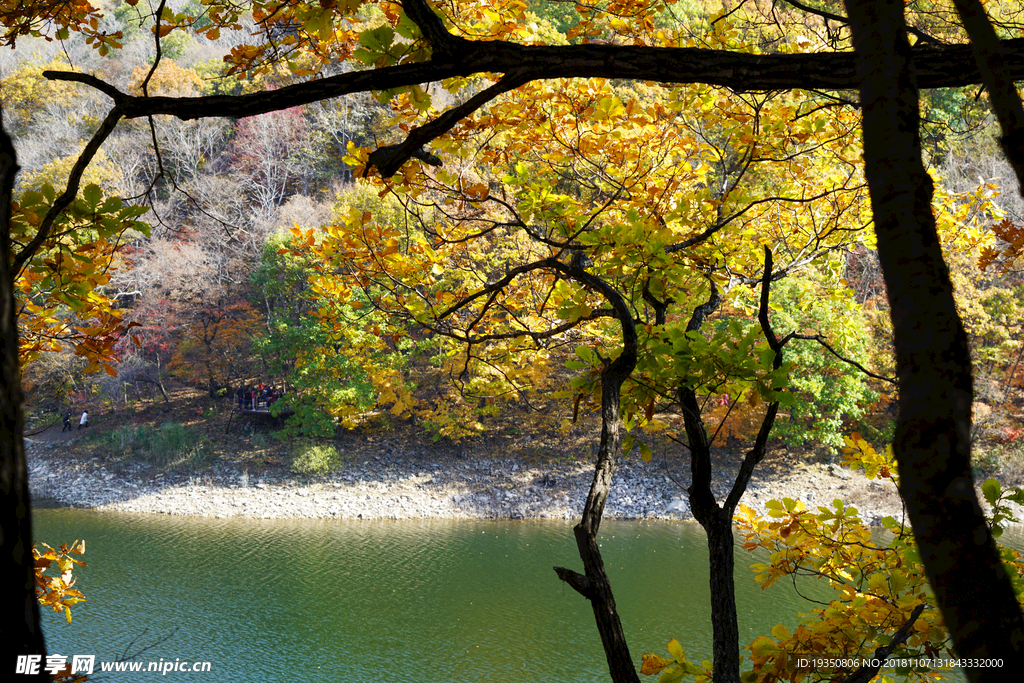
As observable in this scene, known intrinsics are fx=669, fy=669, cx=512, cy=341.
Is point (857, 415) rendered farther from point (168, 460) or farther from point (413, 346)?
point (168, 460)

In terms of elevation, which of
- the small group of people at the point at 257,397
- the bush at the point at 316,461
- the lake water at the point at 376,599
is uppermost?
the small group of people at the point at 257,397

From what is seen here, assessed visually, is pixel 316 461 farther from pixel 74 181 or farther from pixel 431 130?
pixel 431 130

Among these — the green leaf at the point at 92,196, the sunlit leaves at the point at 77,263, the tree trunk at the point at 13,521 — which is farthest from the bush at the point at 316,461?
the tree trunk at the point at 13,521

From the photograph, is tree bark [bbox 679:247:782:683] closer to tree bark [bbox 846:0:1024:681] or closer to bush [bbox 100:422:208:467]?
tree bark [bbox 846:0:1024:681]

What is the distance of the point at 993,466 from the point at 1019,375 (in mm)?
1865

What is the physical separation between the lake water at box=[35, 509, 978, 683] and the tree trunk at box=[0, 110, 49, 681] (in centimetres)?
606

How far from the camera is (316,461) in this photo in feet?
39.8

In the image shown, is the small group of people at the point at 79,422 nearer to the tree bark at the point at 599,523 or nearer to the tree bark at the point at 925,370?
the tree bark at the point at 599,523

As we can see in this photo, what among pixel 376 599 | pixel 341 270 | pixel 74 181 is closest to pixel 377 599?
pixel 376 599

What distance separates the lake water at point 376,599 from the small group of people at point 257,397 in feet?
12.3

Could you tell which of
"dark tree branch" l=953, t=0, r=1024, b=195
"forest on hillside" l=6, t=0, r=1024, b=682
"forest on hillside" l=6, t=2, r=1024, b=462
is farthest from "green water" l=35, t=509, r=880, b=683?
"dark tree branch" l=953, t=0, r=1024, b=195

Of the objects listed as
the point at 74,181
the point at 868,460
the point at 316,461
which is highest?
the point at 316,461

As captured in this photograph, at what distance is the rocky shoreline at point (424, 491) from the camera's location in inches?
452

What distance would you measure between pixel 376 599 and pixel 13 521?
25.7 ft
